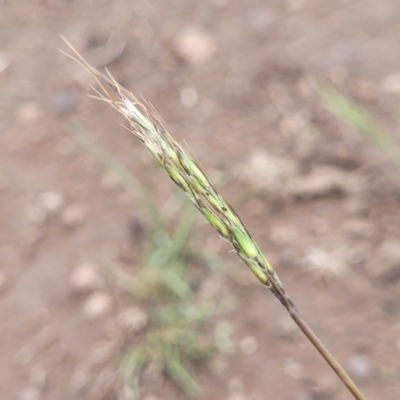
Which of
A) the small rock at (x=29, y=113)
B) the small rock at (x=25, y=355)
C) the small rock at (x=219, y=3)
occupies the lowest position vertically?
the small rock at (x=25, y=355)

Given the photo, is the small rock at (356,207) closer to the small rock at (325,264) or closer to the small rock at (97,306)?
the small rock at (325,264)

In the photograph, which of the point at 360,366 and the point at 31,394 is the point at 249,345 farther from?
the point at 31,394

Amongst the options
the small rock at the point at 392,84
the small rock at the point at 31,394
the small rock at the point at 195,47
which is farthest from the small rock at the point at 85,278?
the small rock at the point at 392,84

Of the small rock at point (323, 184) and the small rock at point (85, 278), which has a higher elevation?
the small rock at point (85, 278)

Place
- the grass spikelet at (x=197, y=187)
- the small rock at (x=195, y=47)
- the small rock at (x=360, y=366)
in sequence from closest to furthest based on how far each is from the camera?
the grass spikelet at (x=197, y=187)
the small rock at (x=360, y=366)
the small rock at (x=195, y=47)

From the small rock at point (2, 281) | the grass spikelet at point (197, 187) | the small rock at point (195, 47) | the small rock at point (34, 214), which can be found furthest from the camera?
the small rock at point (195, 47)

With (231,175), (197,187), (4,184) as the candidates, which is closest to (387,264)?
(231,175)
